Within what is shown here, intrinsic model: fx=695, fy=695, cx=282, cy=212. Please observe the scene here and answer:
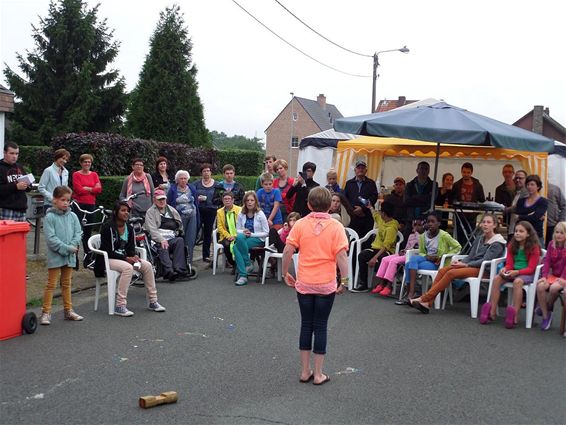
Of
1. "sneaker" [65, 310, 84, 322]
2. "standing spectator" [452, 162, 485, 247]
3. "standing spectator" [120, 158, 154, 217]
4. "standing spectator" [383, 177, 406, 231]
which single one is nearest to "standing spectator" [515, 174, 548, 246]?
"standing spectator" [452, 162, 485, 247]

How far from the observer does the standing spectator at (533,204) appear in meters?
9.80

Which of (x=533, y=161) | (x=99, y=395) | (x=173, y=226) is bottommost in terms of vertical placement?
(x=99, y=395)

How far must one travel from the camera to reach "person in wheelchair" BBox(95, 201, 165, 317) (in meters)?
8.34

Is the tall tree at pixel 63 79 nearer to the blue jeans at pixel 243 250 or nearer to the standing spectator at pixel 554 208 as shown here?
the blue jeans at pixel 243 250

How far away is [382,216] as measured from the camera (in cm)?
1062

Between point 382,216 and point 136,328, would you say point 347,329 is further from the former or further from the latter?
point 382,216

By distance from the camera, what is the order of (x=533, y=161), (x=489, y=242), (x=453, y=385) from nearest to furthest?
(x=453, y=385) → (x=489, y=242) → (x=533, y=161)

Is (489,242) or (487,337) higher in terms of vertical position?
(489,242)

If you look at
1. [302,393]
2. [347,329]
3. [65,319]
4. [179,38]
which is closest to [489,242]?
[347,329]

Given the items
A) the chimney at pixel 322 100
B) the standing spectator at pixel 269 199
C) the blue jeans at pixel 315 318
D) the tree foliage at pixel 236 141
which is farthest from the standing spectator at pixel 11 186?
the tree foliage at pixel 236 141

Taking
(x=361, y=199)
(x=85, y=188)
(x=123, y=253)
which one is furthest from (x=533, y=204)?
(x=85, y=188)

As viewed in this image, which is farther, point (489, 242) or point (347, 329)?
point (489, 242)

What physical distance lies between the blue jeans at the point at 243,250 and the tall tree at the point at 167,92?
20.2 m

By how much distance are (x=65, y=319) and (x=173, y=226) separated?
3097mm
